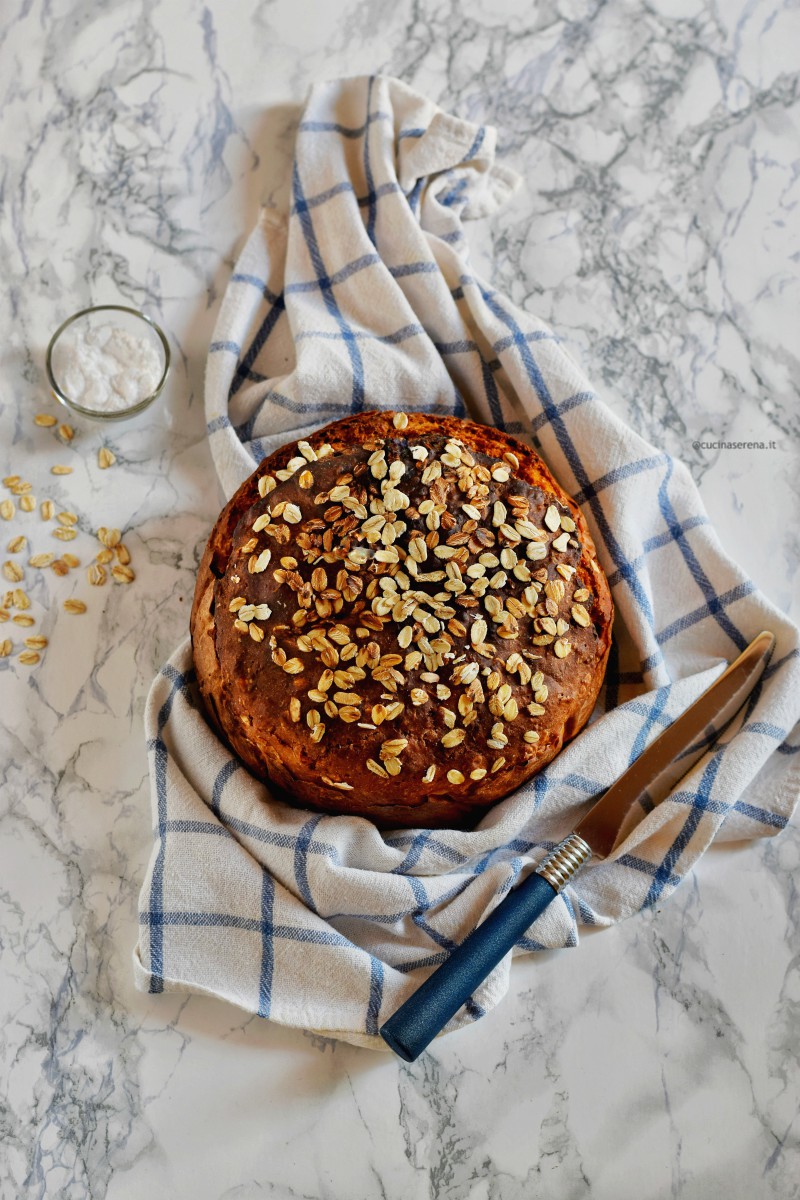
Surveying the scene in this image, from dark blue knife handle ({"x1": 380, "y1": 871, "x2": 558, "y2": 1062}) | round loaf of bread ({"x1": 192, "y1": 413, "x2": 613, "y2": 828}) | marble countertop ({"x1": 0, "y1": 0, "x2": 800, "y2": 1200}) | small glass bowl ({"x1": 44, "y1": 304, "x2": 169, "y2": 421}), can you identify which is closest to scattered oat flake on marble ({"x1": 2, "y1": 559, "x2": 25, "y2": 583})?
marble countertop ({"x1": 0, "y1": 0, "x2": 800, "y2": 1200})

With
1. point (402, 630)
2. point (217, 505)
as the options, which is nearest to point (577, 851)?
point (402, 630)

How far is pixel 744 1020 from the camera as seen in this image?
1984 millimetres

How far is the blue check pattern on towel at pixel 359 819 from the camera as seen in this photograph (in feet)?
6.16

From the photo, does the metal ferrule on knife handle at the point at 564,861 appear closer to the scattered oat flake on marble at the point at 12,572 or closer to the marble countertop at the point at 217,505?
the marble countertop at the point at 217,505

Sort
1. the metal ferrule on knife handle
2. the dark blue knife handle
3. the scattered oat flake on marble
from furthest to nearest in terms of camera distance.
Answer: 1. the scattered oat flake on marble
2. the metal ferrule on knife handle
3. the dark blue knife handle

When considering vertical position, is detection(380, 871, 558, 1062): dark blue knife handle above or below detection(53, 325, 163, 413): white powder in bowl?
below

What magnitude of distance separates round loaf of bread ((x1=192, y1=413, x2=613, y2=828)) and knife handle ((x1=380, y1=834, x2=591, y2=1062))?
17cm

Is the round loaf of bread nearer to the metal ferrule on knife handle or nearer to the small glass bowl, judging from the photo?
the metal ferrule on knife handle

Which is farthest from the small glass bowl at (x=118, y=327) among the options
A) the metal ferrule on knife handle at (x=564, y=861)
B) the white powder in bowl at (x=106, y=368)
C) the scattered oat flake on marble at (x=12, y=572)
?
the metal ferrule on knife handle at (x=564, y=861)

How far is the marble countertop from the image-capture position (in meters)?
1.90

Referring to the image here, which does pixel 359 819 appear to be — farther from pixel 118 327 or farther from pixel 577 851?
pixel 118 327

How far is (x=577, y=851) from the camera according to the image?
6.12 ft

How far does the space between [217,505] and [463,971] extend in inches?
42.1

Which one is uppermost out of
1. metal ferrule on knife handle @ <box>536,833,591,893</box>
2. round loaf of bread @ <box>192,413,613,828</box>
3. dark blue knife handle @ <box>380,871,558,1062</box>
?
round loaf of bread @ <box>192,413,613,828</box>
